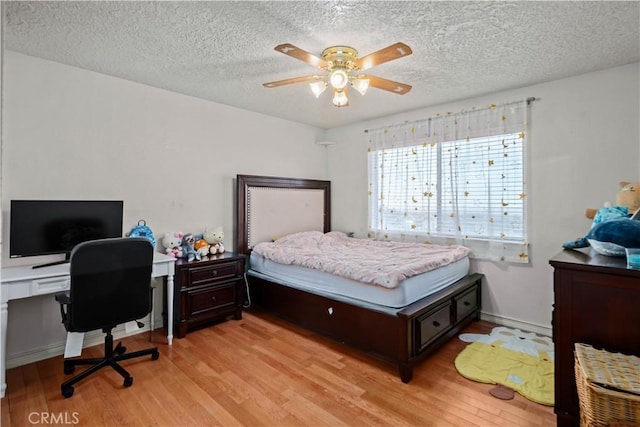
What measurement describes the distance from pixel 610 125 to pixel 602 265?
203cm

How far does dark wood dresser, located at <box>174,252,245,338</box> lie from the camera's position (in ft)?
10.2

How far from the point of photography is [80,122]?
2.88m

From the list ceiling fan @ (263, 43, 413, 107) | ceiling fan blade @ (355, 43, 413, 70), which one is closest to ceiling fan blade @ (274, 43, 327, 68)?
ceiling fan @ (263, 43, 413, 107)

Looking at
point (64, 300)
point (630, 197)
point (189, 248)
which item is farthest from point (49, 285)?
point (630, 197)

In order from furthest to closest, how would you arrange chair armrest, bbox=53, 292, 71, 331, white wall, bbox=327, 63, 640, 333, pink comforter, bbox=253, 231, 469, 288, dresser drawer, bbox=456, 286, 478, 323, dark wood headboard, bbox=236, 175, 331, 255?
1. dark wood headboard, bbox=236, 175, 331, 255
2. dresser drawer, bbox=456, 286, 478, 323
3. white wall, bbox=327, 63, 640, 333
4. pink comforter, bbox=253, 231, 469, 288
5. chair armrest, bbox=53, 292, 71, 331

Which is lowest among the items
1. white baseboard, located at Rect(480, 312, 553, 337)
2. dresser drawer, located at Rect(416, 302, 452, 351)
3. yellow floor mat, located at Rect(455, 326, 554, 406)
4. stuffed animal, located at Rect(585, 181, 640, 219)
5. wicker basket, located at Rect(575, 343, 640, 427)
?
yellow floor mat, located at Rect(455, 326, 554, 406)

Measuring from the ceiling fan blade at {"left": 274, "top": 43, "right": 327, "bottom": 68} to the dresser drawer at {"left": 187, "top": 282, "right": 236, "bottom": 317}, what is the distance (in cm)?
234

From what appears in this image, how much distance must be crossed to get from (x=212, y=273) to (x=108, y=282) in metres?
1.15

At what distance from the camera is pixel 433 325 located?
2.69 metres

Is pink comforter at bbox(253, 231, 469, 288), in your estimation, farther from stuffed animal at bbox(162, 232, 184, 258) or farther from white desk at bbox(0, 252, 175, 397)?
white desk at bbox(0, 252, 175, 397)

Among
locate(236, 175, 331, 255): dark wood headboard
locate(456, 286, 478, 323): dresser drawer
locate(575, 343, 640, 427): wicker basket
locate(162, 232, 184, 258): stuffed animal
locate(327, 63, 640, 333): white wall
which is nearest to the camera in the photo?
locate(575, 343, 640, 427): wicker basket

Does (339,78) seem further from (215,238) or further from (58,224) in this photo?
(58,224)

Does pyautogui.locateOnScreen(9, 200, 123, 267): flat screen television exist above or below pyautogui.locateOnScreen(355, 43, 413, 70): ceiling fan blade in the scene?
below

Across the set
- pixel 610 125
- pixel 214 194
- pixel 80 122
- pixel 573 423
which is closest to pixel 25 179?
pixel 80 122
